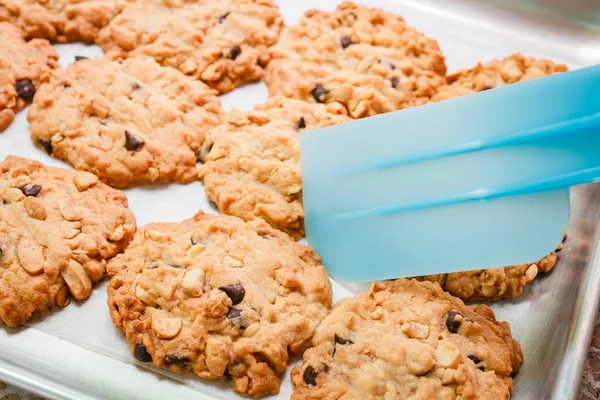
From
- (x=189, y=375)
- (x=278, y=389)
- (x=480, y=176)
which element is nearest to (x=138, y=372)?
(x=189, y=375)

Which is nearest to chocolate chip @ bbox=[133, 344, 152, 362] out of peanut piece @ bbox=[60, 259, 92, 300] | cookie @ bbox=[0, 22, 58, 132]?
peanut piece @ bbox=[60, 259, 92, 300]

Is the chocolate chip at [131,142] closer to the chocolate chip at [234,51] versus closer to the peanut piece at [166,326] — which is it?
the chocolate chip at [234,51]

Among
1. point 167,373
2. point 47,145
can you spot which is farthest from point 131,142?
point 167,373

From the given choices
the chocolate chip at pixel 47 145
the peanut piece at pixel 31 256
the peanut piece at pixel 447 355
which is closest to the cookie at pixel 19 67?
the chocolate chip at pixel 47 145

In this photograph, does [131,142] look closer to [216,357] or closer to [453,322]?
[216,357]

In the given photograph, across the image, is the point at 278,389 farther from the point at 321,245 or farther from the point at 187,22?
the point at 187,22
